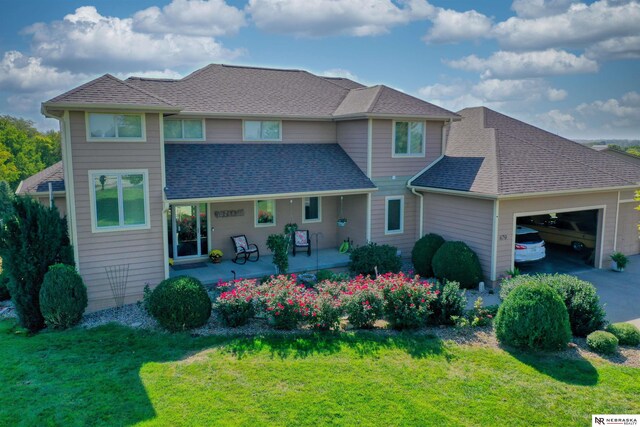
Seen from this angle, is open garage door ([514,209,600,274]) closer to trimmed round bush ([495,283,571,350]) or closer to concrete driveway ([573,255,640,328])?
concrete driveway ([573,255,640,328])

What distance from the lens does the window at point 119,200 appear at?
1283cm

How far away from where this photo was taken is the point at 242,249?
1670 centimetres

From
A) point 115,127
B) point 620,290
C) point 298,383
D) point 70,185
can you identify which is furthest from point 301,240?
point 620,290

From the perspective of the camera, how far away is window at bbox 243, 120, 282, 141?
57.8 ft

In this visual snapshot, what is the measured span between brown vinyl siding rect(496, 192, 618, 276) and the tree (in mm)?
12572

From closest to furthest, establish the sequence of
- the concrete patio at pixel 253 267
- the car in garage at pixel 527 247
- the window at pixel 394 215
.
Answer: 1. the concrete patio at pixel 253 267
2. the car in garage at pixel 527 247
3. the window at pixel 394 215

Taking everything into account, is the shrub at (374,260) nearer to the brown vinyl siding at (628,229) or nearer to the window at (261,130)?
the window at (261,130)

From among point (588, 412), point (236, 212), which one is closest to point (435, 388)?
point (588, 412)

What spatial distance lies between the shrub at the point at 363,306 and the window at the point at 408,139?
25.3 ft

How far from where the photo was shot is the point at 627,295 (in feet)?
47.0

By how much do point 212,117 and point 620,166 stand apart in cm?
1558

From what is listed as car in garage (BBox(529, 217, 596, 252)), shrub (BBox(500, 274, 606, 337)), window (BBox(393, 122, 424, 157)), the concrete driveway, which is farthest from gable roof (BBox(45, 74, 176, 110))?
car in garage (BBox(529, 217, 596, 252))

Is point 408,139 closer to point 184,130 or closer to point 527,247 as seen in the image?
point 527,247

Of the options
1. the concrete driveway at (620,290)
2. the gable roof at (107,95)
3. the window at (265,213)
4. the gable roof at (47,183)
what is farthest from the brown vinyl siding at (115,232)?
the concrete driveway at (620,290)
